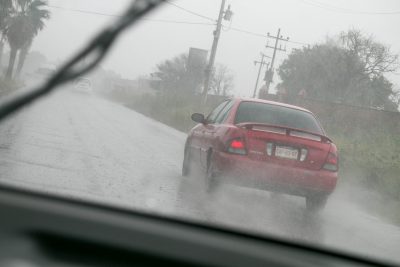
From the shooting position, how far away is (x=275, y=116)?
26.3 feet

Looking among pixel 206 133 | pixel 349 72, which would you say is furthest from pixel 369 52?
pixel 206 133

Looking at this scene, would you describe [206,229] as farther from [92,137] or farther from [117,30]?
[92,137]

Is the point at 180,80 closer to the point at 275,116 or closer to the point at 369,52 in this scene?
the point at 369,52

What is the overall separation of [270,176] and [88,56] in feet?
18.6

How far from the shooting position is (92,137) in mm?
13609

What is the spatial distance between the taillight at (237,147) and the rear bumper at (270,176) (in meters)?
0.05

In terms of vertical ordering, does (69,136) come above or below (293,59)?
below

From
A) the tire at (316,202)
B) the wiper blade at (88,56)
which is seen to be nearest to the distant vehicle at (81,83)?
the wiper blade at (88,56)

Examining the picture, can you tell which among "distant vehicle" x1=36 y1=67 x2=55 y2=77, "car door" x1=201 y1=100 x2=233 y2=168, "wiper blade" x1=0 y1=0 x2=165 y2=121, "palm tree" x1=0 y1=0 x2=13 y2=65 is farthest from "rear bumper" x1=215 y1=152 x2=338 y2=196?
"wiper blade" x1=0 y1=0 x2=165 y2=121

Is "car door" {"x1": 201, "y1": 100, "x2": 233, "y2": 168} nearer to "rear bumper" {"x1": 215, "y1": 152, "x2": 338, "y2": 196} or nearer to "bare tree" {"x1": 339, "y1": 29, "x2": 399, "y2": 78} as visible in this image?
"rear bumper" {"x1": 215, "y1": 152, "x2": 338, "y2": 196}

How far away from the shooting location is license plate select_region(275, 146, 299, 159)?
7.29 m

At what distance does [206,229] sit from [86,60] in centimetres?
80

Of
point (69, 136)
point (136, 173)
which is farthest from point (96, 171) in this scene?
point (69, 136)

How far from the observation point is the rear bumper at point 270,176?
723cm
